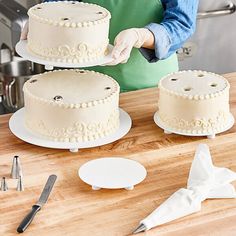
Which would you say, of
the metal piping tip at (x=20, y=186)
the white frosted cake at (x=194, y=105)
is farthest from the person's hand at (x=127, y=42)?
the metal piping tip at (x=20, y=186)

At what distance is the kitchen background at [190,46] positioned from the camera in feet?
9.66

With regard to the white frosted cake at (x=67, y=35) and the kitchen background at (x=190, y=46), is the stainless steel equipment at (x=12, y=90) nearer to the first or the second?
the kitchen background at (x=190, y=46)

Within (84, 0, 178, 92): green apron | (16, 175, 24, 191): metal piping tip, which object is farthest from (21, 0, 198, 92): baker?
(16, 175, 24, 191): metal piping tip

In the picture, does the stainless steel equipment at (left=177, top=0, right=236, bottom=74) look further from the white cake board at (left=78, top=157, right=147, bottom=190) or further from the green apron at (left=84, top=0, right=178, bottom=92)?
the white cake board at (left=78, top=157, right=147, bottom=190)

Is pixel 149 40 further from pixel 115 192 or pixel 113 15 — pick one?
pixel 115 192

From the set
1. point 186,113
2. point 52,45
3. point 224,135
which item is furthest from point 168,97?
point 52,45

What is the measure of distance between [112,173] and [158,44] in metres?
0.53

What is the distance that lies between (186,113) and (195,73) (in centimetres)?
16

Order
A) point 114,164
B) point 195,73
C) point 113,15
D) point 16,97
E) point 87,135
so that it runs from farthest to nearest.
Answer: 1. point 16,97
2. point 113,15
3. point 195,73
4. point 87,135
5. point 114,164

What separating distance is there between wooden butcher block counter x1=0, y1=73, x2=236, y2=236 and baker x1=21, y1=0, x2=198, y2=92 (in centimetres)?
22

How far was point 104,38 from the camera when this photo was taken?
1.89m

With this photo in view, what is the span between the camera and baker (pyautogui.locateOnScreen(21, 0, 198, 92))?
6.91ft

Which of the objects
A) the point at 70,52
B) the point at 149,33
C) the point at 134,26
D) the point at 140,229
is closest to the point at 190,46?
the point at 134,26

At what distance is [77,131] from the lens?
185cm
